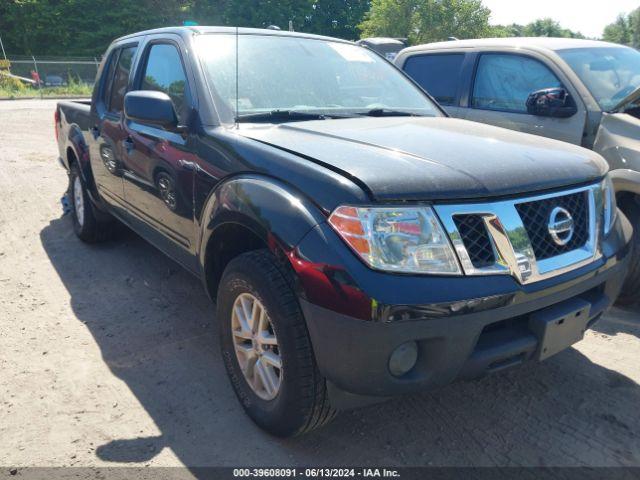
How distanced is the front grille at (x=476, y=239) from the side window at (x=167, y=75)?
1.73 metres

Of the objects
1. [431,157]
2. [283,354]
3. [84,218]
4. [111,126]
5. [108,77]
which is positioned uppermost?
[108,77]

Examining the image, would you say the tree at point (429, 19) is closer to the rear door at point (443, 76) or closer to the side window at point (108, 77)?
the rear door at point (443, 76)

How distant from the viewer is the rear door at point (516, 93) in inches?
163

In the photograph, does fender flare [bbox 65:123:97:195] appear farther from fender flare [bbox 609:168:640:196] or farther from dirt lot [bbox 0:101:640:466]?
fender flare [bbox 609:168:640:196]

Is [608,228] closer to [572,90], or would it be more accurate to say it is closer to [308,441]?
[308,441]

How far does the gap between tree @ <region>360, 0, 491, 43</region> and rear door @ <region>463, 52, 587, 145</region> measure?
2659 cm

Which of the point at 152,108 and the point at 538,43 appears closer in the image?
the point at 152,108

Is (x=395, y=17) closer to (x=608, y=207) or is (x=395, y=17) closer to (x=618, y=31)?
(x=608, y=207)

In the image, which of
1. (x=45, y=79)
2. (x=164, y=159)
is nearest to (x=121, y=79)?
(x=164, y=159)

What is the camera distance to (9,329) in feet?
11.2

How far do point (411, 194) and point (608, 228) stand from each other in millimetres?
1193

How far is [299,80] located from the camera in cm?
311

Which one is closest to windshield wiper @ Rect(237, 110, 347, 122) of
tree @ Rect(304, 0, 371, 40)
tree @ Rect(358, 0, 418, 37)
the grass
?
the grass

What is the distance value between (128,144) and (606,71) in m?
3.88
